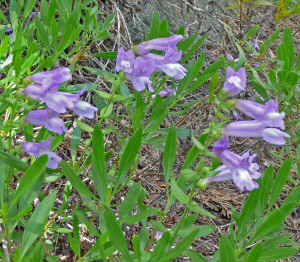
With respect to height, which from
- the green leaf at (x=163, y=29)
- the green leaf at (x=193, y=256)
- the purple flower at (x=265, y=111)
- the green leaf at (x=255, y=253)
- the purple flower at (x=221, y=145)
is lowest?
the green leaf at (x=193, y=256)

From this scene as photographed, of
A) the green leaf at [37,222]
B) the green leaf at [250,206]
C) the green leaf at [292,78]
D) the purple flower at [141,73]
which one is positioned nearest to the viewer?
the green leaf at [37,222]

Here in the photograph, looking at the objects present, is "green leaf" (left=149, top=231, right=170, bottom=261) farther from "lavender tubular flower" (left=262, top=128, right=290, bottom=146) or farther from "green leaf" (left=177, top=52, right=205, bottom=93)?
"green leaf" (left=177, top=52, right=205, bottom=93)

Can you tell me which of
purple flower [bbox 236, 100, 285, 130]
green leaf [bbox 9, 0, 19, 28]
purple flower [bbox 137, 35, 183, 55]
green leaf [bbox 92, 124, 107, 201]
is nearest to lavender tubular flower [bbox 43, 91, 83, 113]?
green leaf [bbox 92, 124, 107, 201]

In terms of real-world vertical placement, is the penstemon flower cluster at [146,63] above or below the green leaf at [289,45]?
above

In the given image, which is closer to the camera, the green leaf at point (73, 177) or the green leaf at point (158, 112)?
the green leaf at point (73, 177)

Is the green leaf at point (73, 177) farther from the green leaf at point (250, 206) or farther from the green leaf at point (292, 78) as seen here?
the green leaf at point (292, 78)

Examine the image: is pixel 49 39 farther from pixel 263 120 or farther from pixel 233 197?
pixel 233 197

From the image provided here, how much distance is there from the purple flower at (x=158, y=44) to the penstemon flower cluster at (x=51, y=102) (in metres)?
0.36

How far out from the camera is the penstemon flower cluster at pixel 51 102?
1.22 metres

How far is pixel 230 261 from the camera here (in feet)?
3.82

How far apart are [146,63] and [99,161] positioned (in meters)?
0.43

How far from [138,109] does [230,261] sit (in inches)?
26.5

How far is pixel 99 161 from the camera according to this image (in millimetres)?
1323

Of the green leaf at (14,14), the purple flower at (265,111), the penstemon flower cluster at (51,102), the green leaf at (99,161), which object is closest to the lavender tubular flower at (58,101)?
the penstemon flower cluster at (51,102)
